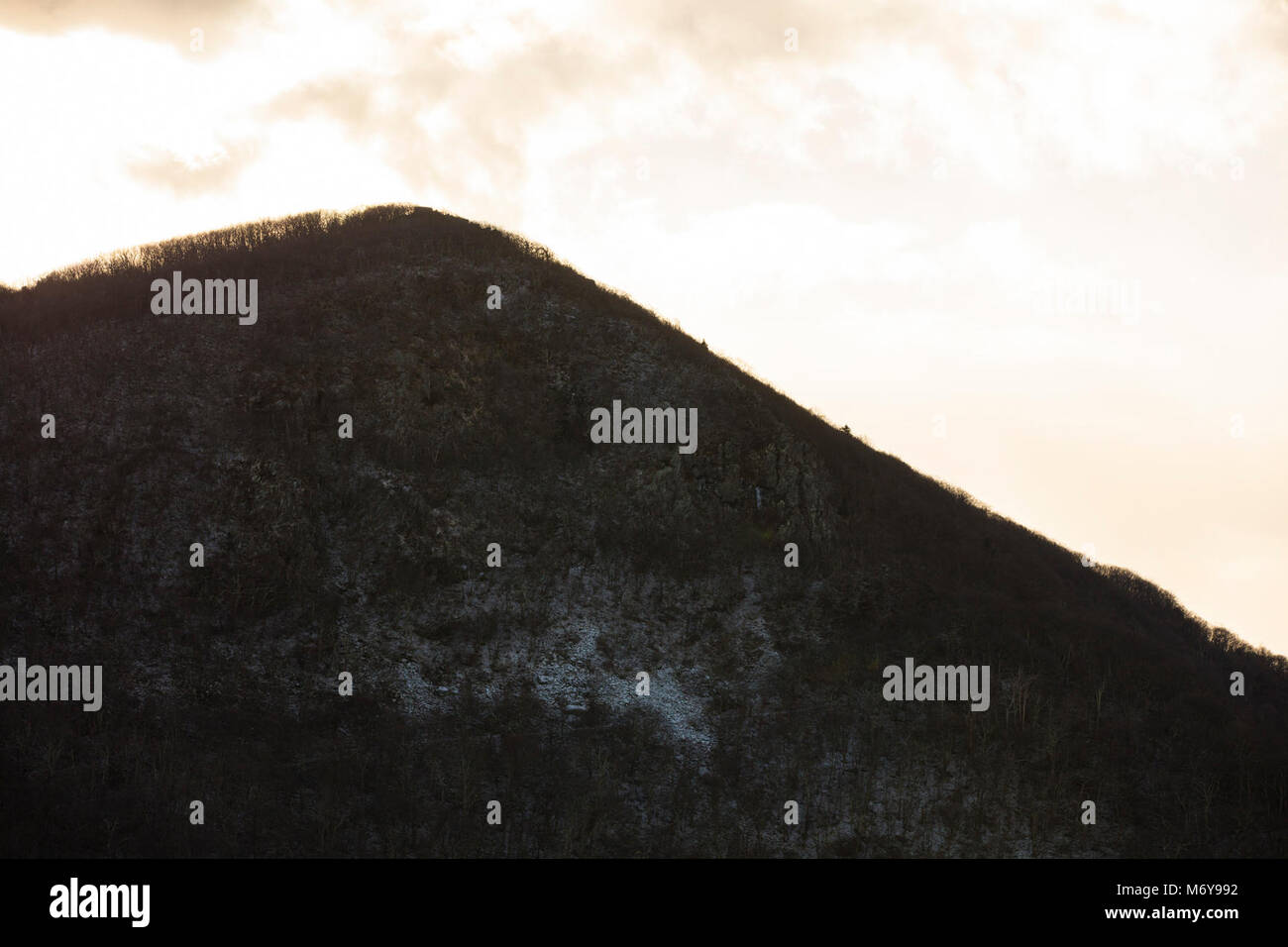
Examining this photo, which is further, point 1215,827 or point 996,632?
point 996,632

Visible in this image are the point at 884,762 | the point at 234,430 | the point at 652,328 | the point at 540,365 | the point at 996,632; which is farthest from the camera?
the point at 652,328

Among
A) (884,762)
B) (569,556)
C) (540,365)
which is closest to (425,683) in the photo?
(569,556)

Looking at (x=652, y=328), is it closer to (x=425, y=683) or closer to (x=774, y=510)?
(x=774, y=510)
